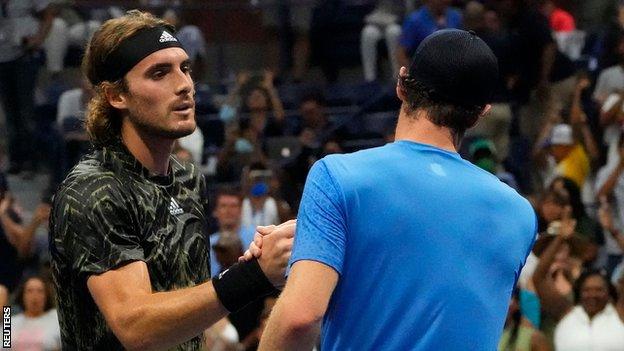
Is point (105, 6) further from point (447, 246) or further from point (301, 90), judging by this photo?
point (447, 246)

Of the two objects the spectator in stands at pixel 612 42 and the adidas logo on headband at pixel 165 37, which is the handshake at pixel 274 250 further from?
the spectator in stands at pixel 612 42

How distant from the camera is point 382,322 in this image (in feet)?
10.9

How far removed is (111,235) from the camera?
3918mm

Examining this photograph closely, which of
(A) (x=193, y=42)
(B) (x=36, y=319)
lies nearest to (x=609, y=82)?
(A) (x=193, y=42)

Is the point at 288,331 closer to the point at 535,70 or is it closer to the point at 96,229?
the point at 96,229

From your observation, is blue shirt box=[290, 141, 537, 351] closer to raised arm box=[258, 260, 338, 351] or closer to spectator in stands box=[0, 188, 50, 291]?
raised arm box=[258, 260, 338, 351]

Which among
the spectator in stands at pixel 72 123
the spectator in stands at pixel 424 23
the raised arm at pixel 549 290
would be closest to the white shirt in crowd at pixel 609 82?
the spectator in stands at pixel 424 23

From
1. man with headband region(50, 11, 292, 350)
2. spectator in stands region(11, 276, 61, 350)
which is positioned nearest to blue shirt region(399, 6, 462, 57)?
spectator in stands region(11, 276, 61, 350)

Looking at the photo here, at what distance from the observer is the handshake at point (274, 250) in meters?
3.76

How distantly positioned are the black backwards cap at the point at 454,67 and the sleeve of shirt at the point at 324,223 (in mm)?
343

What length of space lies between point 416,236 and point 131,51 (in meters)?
1.20

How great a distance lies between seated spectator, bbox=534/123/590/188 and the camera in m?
13.2

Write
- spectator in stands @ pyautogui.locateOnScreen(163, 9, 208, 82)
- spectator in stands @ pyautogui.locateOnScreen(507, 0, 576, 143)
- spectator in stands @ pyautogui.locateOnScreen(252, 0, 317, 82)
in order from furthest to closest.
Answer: spectator in stands @ pyautogui.locateOnScreen(252, 0, 317, 82)
spectator in stands @ pyautogui.locateOnScreen(163, 9, 208, 82)
spectator in stands @ pyautogui.locateOnScreen(507, 0, 576, 143)

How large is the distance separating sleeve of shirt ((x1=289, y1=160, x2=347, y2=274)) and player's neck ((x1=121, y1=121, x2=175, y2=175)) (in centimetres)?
102
